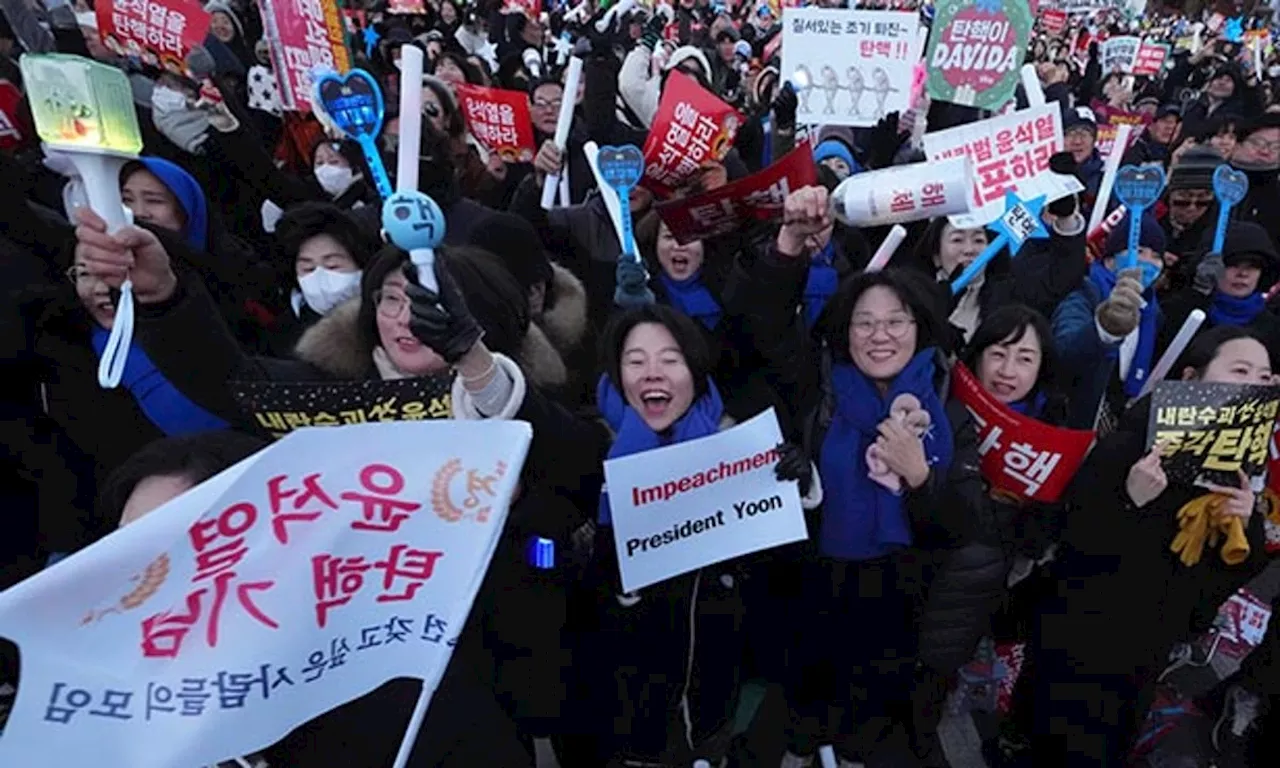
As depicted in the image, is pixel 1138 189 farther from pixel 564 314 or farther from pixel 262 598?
pixel 262 598

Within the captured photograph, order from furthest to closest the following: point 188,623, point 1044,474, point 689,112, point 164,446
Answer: point 689,112 < point 1044,474 < point 164,446 < point 188,623

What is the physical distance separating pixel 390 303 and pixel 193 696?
3.58ft

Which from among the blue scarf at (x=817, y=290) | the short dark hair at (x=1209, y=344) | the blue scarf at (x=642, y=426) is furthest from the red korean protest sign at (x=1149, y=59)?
the blue scarf at (x=642, y=426)

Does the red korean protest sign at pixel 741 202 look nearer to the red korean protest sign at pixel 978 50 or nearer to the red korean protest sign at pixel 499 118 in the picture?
the red korean protest sign at pixel 499 118

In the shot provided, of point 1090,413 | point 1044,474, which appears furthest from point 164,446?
point 1090,413

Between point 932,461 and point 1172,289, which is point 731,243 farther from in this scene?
point 1172,289

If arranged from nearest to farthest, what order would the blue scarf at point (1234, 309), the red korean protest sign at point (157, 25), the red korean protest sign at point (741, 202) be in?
the red korean protest sign at point (741, 202) → the blue scarf at point (1234, 309) → the red korean protest sign at point (157, 25)

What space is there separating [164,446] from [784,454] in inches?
57.7

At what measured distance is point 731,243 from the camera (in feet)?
9.98

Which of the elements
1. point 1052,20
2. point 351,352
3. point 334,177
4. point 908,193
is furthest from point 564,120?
point 1052,20

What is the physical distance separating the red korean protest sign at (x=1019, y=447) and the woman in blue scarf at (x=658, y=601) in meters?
0.75

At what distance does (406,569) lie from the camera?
5.05ft

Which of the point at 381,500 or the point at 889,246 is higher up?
the point at 381,500

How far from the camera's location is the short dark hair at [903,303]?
2.45 m
